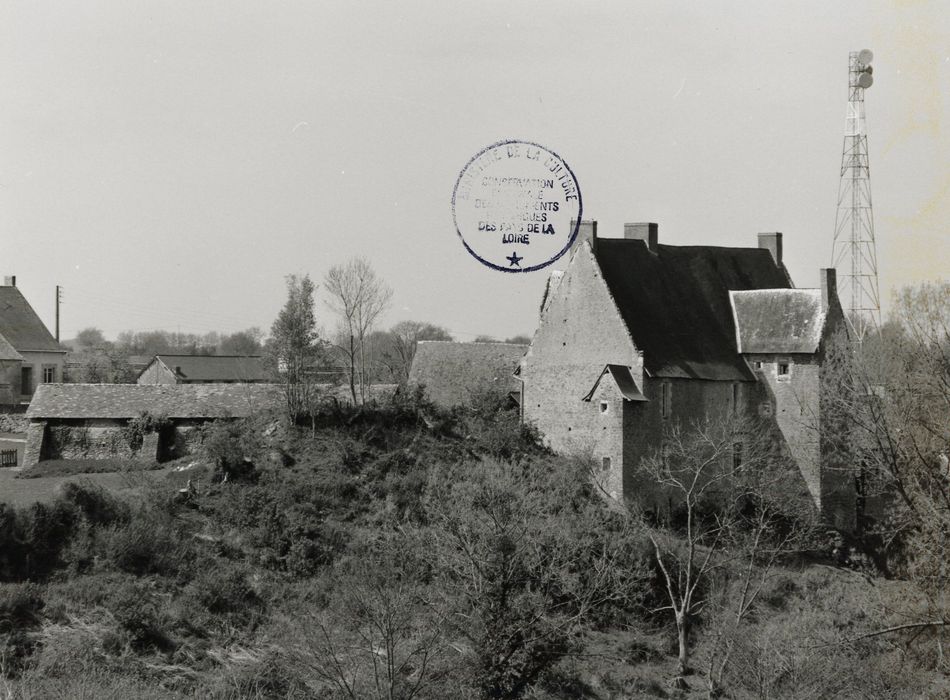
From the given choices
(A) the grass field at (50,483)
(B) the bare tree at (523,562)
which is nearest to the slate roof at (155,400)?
(A) the grass field at (50,483)

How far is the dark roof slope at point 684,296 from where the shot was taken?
3725 cm

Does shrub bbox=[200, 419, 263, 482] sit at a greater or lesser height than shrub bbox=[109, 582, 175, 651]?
greater

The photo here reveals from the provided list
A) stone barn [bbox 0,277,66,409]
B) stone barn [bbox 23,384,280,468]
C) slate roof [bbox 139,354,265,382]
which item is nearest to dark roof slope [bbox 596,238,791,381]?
stone barn [bbox 23,384,280,468]

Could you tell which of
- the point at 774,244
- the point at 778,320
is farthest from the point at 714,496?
the point at 774,244

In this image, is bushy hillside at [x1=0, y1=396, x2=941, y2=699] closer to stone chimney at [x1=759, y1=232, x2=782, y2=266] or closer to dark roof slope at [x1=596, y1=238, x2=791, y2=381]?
dark roof slope at [x1=596, y1=238, x2=791, y2=381]

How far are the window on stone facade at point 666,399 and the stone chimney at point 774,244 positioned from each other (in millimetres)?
8627

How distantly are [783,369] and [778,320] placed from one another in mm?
1778

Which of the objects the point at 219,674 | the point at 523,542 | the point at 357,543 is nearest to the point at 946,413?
the point at 523,542

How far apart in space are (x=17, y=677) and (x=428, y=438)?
1653 centimetres

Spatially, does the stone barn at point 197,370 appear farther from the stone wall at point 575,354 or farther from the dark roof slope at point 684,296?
the dark roof slope at point 684,296

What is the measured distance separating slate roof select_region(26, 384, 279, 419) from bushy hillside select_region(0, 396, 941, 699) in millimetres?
2061

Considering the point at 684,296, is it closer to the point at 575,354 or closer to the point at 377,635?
the point at 575,354

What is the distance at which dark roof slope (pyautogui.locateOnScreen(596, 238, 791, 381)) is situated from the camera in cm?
3725

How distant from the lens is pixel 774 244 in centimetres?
4266
